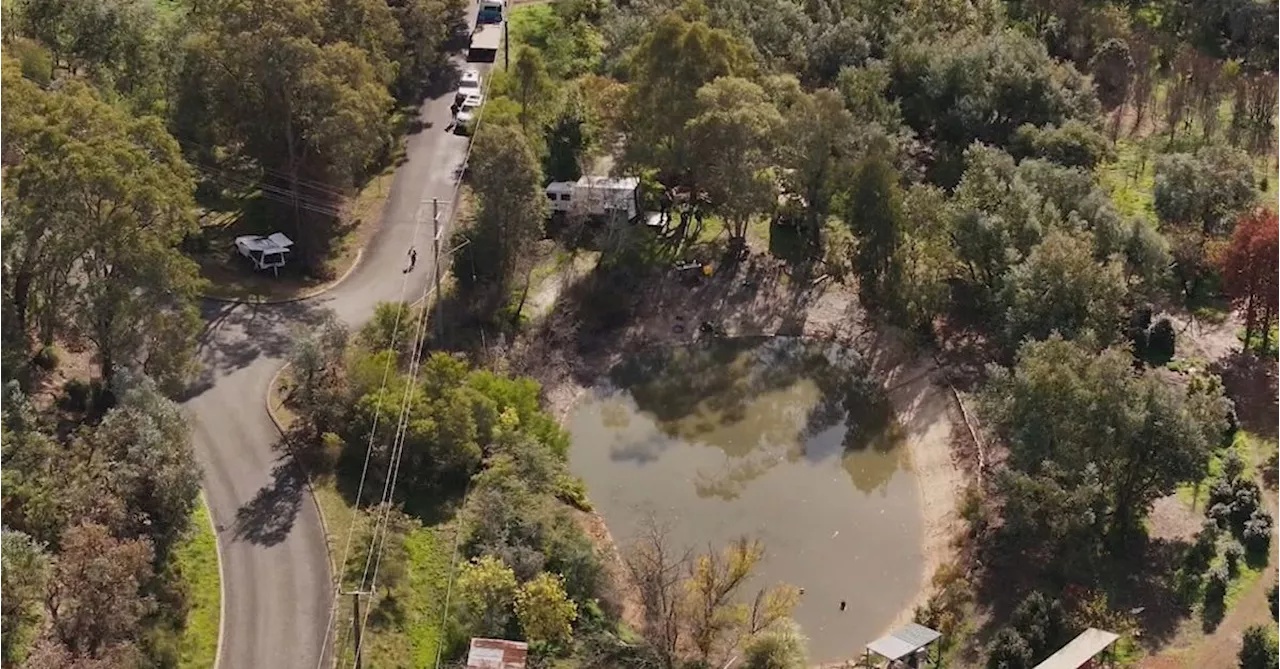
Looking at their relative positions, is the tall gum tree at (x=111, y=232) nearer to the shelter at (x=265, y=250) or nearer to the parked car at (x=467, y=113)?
the shelter at (x=265, y=250)

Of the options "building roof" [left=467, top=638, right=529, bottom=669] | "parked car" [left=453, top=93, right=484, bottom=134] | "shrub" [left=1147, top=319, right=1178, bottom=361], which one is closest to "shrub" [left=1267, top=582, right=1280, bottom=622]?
"shrub" [left=1147, top=319, right=1178, bottom=361]

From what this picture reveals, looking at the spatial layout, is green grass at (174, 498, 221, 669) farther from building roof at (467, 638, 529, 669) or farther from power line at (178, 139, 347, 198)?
power line at (178, 139, 347, 198)

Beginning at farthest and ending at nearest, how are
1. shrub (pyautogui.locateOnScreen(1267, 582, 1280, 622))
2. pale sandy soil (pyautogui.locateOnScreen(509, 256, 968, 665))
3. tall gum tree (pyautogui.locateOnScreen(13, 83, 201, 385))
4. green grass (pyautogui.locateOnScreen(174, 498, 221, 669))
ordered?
pale sandy soil (pyautogui.locateOnScreen(509, 256, 968, 665))
tall gum tree (pyautogui.locateOnScreen(13, 83, 201, 385))
shrub (pyautogui.locateOnScreen(1267, 582, 1280, 622))
green grass (pyautogui.locateOnScreen(174, 498, 221, 669))

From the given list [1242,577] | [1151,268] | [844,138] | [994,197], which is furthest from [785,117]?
[1242,577]

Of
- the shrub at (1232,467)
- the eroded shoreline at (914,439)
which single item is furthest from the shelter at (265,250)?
the shrub at (1232,467)

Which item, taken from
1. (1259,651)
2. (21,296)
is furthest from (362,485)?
(1259,651)

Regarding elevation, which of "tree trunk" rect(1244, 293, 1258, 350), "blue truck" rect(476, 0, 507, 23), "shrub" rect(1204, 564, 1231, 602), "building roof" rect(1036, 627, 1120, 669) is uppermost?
"blue truck" rect(476, 0, 507, 23)

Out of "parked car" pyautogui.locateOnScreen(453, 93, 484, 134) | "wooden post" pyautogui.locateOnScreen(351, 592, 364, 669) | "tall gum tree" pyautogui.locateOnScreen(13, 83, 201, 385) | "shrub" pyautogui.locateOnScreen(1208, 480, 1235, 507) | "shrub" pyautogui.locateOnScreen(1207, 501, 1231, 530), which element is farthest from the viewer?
"parked car" pyautogui.locateOnScreen(453, 93, 484, 134)
